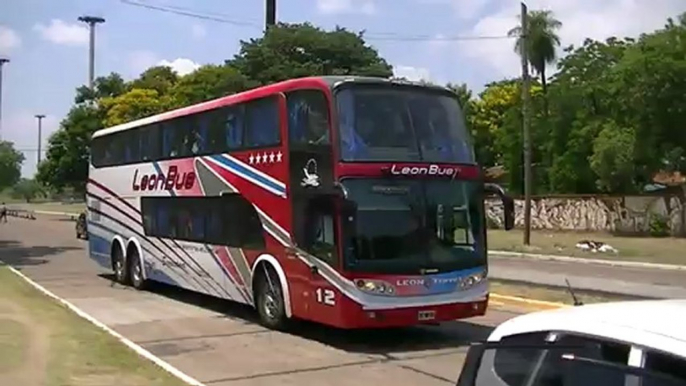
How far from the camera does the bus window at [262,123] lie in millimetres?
13672

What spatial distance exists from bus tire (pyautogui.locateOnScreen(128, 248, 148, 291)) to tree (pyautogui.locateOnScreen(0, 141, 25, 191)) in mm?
139655

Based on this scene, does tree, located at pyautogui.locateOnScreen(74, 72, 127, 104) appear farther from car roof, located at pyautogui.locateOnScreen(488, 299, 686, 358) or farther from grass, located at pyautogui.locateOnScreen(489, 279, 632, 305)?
car roof, located at pyautogui.locateOnScreen(488, 299, 686, 358)

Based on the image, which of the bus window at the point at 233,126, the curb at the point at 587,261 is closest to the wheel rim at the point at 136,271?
the bus window at the point at 233,126

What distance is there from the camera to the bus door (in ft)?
40.3

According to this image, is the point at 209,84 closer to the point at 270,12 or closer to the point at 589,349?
the point at 270,12

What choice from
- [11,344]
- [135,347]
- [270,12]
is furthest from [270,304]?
[270,12]

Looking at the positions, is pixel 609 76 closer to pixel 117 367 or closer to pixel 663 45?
pixel 663 45

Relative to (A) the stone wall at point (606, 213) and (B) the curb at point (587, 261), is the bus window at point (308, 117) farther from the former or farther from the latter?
(A) the stone wall at point (606, 213)

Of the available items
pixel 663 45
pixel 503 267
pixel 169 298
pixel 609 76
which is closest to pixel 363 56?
pixel 609 76

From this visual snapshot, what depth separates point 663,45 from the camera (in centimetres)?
4288

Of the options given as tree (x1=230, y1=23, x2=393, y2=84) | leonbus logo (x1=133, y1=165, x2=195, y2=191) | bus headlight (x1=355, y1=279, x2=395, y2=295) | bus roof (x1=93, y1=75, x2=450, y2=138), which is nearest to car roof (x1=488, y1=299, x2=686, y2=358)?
bus headlight (x1=355, y1=279, x2=395, y2=295)

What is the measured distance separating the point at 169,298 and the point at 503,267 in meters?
11.2

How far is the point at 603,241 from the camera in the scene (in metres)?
38.9

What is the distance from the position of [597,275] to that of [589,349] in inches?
826
